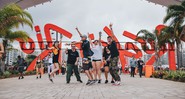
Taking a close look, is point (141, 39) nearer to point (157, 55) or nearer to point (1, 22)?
point (157, 55)

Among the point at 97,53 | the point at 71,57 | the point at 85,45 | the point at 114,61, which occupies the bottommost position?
the point at 114,61

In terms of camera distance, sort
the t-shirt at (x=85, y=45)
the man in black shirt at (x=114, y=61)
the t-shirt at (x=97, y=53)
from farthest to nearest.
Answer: the t-shirt at (x=97, y=53), the t-shirt at (x=85, y=45), the man in black shirt at (x=114, y=61)

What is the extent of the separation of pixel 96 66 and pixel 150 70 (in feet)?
33.2

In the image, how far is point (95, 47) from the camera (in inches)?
358

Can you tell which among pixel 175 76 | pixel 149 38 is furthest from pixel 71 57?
pixel 149 38

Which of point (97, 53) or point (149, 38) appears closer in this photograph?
point (97, 53)

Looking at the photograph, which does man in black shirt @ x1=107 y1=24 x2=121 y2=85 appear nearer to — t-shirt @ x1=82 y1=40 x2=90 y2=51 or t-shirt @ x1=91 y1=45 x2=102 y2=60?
t-shirt @ x1=91 y1=45 x2=102 y2=60

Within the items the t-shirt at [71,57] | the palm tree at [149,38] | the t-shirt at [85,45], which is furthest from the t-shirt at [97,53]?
the palm tree at [149,38]

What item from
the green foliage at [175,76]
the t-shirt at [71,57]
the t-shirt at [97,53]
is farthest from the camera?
the green foliage at [175,76]

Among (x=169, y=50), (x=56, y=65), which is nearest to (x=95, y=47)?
(x=56, y=65)

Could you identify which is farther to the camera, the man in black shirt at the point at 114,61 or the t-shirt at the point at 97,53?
the t-shirt at the point at 97,53

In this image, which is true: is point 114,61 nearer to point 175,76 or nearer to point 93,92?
point 93,92

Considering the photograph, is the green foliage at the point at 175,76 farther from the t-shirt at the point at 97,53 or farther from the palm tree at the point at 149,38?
the palm tree at the point at 149,38

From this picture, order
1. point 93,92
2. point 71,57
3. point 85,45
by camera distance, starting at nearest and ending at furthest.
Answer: point 93,92, point 85,45, point 71,57
